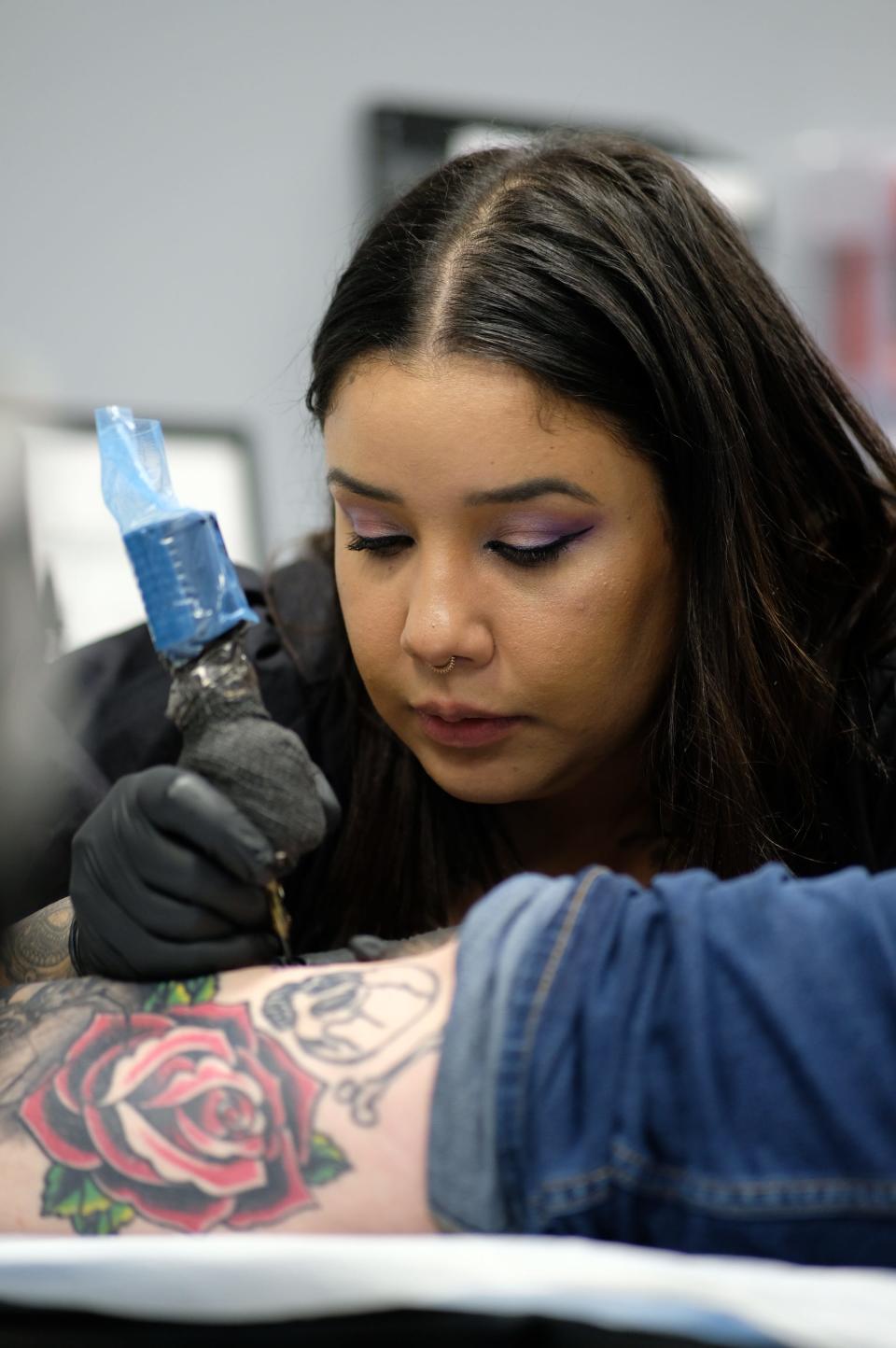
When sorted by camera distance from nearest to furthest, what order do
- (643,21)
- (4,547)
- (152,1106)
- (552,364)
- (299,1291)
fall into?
(299,1291), (152,1106), (552,364), (4,547), (643,21)

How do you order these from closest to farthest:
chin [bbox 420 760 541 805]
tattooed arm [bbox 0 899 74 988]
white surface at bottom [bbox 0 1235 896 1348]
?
white surface at bottom [bbox 0 1235 896 1348] → tattooed arm [bbox 0 899 74 988] → chin [bbox 420 760 541 805]

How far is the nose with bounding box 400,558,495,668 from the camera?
0.88 m

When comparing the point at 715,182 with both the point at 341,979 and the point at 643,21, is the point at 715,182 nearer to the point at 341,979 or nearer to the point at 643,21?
the point at 643,21

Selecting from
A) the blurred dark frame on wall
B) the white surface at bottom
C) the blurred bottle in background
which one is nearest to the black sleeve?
the white surface at bottom

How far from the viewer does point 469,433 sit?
0.87 m

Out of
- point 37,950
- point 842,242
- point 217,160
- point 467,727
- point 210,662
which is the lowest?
point 37,950

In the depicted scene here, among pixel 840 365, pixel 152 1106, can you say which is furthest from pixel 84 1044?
pixel 840 365

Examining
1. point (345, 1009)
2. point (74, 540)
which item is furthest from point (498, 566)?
point (74, 540)

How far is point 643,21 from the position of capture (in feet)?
7.38

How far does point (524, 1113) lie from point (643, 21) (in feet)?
6.96

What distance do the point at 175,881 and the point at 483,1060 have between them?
0.68ft

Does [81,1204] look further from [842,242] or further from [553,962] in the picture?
[842,242]

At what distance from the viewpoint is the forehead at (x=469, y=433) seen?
87 centimetres

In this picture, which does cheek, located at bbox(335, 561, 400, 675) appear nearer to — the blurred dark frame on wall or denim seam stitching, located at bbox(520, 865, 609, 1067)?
denim seam stitching, located at bbox(520, 865, 609, 1067)
